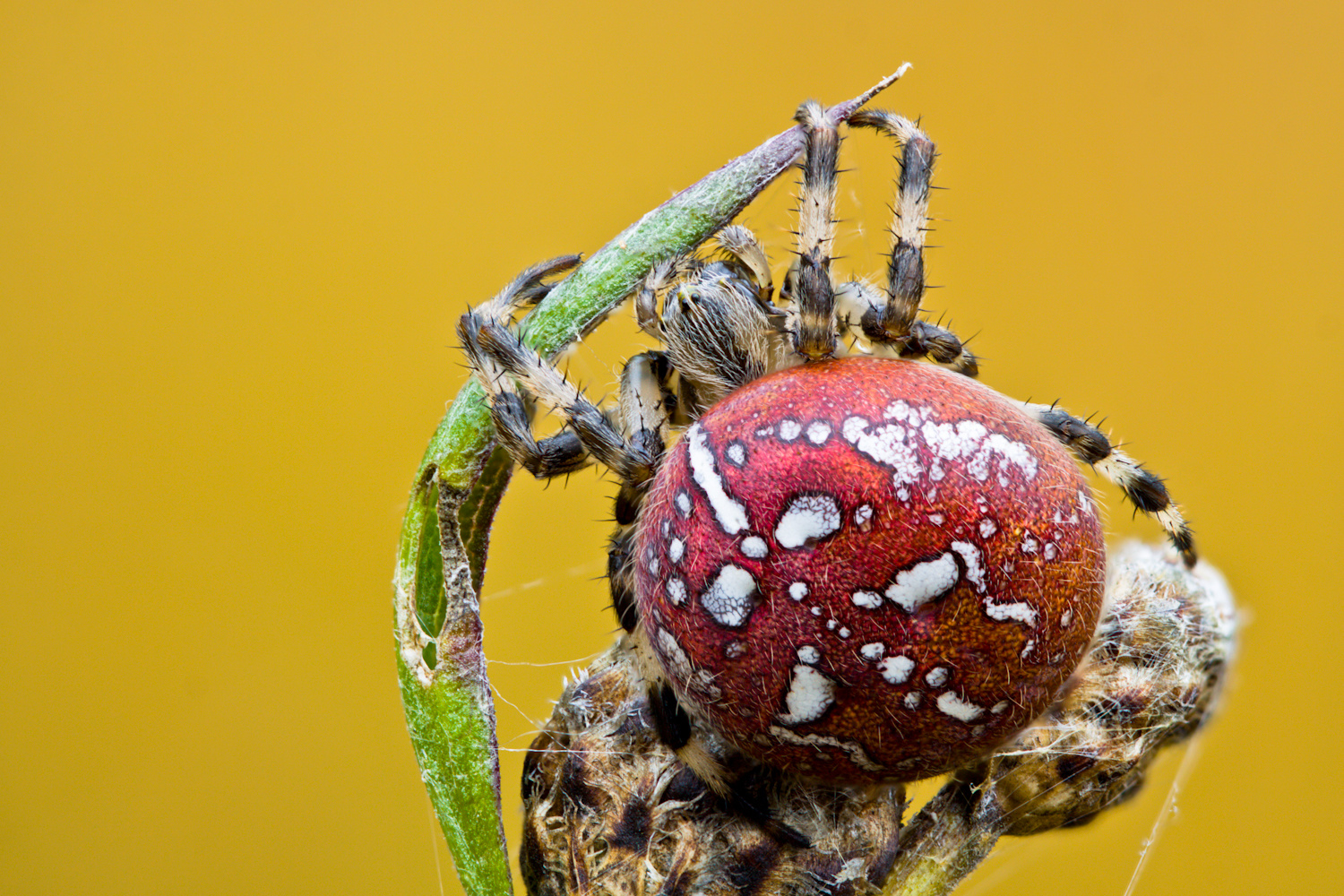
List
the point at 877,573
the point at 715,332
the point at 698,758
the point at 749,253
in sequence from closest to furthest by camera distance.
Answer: the point at 877,573, the point at 698,758, the point at 715,332, the point at 749,253

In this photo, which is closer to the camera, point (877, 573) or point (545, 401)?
point (877, 573)

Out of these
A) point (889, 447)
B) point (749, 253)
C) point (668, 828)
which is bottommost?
point (668, 828)

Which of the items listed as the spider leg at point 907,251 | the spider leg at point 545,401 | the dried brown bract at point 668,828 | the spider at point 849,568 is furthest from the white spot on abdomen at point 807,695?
the spider leg at point 907,251

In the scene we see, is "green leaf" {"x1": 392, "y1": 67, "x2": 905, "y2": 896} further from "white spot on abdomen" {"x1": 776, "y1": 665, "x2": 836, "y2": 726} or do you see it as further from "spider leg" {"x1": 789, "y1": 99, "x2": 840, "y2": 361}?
"white spot on abdomen" {"x1": 776, "y1": 665, "x2": 836, "y2": 726}

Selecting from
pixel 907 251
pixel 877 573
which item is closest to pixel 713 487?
pixel 877 573

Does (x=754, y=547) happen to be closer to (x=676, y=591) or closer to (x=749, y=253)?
(x=676, y=591)

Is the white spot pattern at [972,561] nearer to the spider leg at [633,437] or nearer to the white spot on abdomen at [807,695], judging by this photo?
the white spot on abdomen at [807,695]
